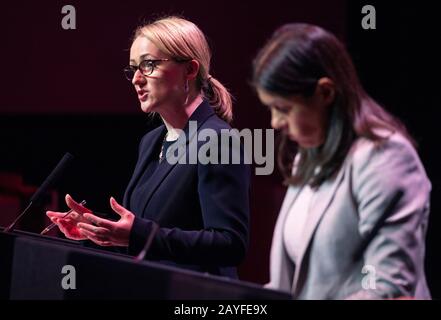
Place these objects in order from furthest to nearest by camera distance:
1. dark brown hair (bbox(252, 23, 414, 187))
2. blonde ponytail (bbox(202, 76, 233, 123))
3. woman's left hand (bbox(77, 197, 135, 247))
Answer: blonde ponytail (bbox(202, 76, 233, 123)), woman's left hand (bbox(77, 197, 135, 247)), dark brown hair (bbox(252, 23, 414, 187))

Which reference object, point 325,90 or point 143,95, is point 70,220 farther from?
point 325,90

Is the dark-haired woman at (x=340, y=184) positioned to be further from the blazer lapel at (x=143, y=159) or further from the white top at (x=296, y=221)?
the blazer lapel at (x=143, y=159)

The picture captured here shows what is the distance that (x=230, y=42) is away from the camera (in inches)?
141

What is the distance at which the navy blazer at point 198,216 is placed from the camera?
6.52 ft

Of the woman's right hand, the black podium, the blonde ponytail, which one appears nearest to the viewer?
the black podium

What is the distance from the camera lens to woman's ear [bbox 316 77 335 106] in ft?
4.72

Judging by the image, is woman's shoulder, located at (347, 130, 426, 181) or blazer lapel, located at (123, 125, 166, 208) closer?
woman's shoulder, located at (347, 130, 426, 181)

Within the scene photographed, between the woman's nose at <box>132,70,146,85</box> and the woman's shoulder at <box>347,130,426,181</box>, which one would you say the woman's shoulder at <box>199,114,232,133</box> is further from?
the woman's shoulder at <box>347,130,426,181</box>

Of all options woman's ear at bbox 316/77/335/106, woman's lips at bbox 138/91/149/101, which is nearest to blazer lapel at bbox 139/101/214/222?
woman's lips at bbox 138/91/149/101

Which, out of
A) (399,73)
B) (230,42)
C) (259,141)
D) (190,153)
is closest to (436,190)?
(399,73)

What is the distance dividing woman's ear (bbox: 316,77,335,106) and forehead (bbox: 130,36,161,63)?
0.82m

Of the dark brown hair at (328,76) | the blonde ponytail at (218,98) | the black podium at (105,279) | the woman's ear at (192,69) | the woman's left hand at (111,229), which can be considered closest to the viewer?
the black podium at (105,279)

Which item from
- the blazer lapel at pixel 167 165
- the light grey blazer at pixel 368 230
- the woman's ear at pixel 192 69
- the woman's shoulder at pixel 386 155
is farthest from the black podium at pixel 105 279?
the woman's ear at pixel 192 69

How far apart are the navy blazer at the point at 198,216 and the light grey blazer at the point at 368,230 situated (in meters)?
0.57
